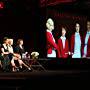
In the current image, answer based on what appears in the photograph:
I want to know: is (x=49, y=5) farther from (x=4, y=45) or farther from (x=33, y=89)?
(x=33, y=89)

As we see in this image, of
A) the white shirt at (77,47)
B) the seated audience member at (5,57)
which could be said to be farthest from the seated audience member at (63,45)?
the seated audience member at (5,57)

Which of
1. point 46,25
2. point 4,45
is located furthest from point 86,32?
point 4,45

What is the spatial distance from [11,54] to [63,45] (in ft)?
6.63

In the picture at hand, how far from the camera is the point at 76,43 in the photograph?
→ 12.1 meters

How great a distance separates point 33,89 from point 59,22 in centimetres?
659

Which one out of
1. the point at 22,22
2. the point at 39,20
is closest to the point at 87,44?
the point at 39,20

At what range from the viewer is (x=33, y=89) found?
5.39 meters

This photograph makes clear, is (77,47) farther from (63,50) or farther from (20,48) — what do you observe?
(20,48)

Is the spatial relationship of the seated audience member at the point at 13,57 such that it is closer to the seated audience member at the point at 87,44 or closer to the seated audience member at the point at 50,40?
the seated audience member at the point at 50,40

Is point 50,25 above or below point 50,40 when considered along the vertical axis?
above

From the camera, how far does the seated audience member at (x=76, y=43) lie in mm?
11977

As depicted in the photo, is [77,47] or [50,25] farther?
[77,47]

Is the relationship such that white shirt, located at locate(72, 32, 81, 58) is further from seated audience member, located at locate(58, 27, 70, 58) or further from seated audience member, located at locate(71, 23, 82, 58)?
seated audience member, located at locate(58, 27, 70, 58)

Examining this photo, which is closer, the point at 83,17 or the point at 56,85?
the point at 56,85
